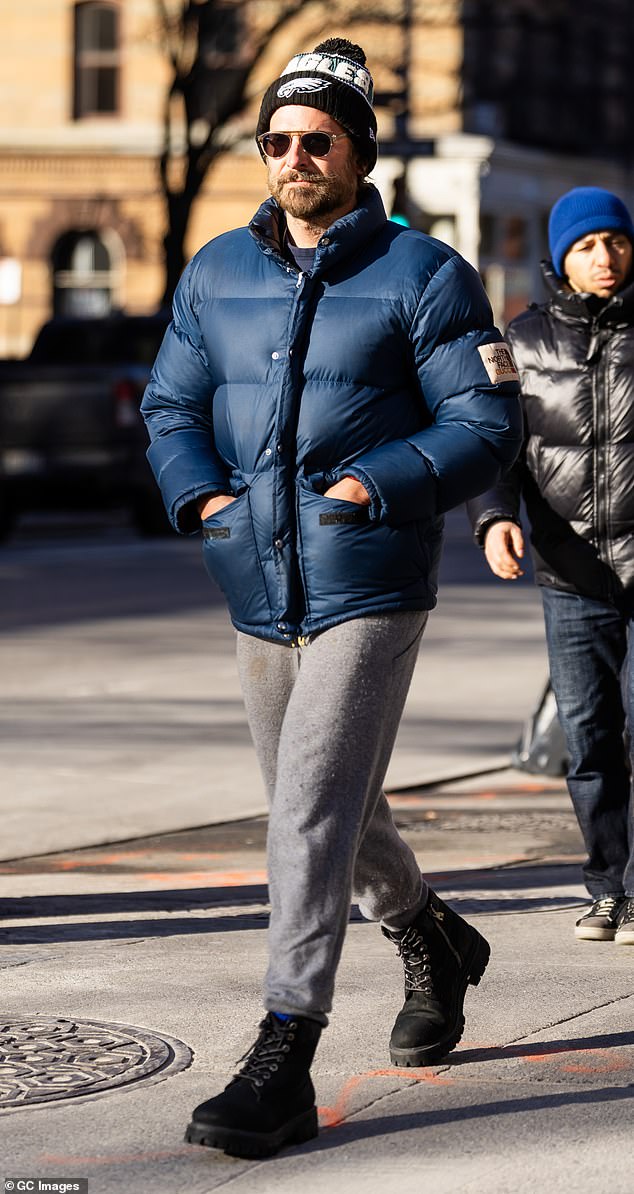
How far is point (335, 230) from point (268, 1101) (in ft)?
5.43

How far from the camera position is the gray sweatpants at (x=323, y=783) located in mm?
4477

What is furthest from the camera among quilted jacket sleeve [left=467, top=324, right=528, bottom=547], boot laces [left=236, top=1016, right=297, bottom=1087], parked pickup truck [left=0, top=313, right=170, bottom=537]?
parked pickup truck [left=0, top=313, right=170, bottom=537]

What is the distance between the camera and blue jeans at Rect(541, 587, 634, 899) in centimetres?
630

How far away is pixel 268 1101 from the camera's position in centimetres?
436

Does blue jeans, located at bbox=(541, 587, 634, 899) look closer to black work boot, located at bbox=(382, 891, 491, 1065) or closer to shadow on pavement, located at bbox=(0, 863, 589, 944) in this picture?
shadow on pavement, located at bbox=(0, 863, 589, 944)

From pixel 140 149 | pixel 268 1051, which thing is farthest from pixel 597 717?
pixel 140 149

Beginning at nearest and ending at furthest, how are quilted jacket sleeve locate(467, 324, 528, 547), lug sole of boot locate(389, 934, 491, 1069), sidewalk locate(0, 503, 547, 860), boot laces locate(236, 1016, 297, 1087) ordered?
boot laces locate(236, 1016, 297, 1087), lug sole of boot locate(389, 934, 491, 1069), quilted jacket sleeve locate(467, 324, 528, 547), sidewalk locate(0, 503, 547, 860)

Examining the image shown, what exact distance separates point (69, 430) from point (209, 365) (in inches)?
681

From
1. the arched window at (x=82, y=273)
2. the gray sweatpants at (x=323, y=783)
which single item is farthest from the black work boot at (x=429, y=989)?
the arched window at (x=82, y=273)

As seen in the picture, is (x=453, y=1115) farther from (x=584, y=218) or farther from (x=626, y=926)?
(x=584, y=218)

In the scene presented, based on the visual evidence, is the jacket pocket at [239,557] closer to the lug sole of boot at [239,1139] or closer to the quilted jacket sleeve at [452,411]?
the quilted jacket sleeve at [452,411]

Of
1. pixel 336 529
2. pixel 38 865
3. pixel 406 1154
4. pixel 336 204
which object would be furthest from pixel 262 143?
pixel 38 865

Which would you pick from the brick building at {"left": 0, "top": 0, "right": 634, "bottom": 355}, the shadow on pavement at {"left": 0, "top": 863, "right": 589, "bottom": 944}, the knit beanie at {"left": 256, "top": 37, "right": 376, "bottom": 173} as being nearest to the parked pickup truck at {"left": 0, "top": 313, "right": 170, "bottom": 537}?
the shadow on pavement at {"left": 0, "top": 863, "right": 589, "bottom": 944}

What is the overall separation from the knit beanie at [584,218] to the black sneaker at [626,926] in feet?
5.62
